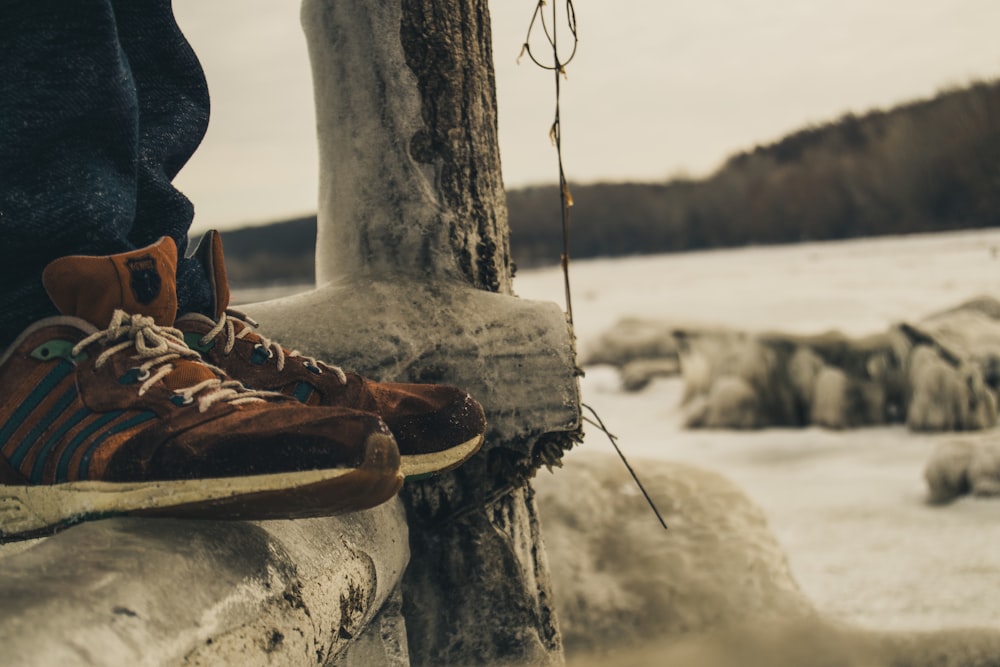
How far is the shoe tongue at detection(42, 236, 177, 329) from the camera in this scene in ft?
3.35

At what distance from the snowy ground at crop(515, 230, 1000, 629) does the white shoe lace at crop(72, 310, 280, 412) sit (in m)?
0.84

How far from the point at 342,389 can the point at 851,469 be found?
3560 mm

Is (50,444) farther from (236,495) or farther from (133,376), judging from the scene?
(236,495)

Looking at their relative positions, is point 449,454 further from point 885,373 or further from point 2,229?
point 885,373

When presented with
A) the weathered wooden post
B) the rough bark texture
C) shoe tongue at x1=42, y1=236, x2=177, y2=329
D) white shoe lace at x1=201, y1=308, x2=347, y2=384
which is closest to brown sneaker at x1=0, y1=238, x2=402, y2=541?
shoe tongue at x1=42, y1=236, x2=177, y2=329

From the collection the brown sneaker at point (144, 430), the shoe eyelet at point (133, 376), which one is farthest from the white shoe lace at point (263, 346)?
the shoe eyelet at point (133, 376)

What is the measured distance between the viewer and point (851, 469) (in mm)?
4168

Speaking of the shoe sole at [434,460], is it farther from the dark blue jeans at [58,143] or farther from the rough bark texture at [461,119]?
the rough bark texture at [461,119]

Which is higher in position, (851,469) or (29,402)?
(29,402)

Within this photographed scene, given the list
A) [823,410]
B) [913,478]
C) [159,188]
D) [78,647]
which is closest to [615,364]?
[823,410]

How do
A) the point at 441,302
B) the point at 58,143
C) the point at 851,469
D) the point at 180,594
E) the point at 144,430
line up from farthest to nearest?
the point at 851,469, the point at 441,302, the point at 58,143, the point at 144,430, the point at 180,594

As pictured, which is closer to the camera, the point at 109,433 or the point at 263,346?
the point at 109,433

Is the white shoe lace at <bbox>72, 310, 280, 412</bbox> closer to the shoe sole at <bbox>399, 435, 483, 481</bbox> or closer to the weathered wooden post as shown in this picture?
the shoe sole at <bbox>399, 435, 483, 481</bbox>

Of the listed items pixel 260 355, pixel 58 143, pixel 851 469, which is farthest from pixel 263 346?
pixel 851 469
